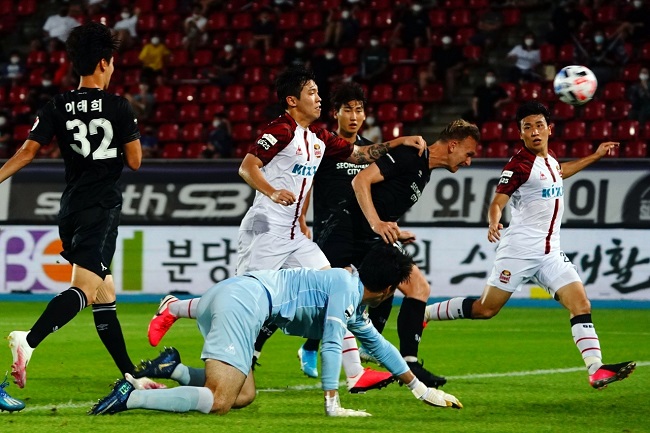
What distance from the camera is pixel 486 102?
19.2m

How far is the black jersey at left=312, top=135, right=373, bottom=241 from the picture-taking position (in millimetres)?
8992

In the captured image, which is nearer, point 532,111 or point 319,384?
point 319,384

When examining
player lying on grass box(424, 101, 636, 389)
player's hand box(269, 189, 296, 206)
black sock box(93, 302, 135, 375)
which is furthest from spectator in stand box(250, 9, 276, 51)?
player's hand box(269, 189, 296, 206)

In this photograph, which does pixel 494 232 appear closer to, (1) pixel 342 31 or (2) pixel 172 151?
(2) pixel 172 151

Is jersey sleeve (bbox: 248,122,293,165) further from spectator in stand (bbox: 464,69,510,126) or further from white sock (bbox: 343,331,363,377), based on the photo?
spectator in stand (bbox: 464,69,510,126)

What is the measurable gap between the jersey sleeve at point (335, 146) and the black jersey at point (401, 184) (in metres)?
0.29

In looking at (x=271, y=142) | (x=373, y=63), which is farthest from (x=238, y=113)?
(x=271, y=142)

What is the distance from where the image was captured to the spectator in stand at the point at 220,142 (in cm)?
1931

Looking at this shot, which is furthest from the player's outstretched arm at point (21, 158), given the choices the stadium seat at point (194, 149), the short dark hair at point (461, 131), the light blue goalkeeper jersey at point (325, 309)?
the stadium seat at point (194, 149)

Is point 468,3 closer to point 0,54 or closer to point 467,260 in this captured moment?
point 467,260

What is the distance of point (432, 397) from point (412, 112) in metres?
13.8

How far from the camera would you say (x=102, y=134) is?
7215 mm

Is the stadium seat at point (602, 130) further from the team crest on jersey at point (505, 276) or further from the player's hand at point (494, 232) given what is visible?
the player's hand at point (494, 232)

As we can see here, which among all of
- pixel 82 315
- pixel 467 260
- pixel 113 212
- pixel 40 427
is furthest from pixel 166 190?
pixel 40 427
